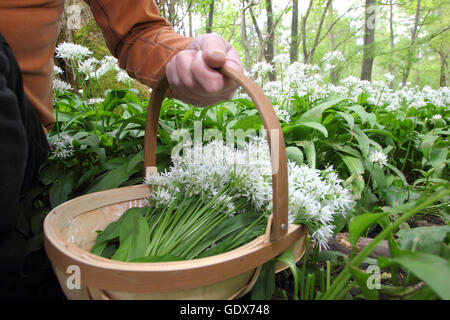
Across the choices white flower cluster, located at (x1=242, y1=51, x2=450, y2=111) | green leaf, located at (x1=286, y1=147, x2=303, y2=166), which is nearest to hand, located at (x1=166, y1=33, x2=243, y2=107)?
green leaf, located at (x1=286, y1=147, x2=303, y2=166)

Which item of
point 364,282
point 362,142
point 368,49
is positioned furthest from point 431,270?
Answer: point 368,49

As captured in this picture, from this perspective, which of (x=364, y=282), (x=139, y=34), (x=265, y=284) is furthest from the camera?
(x=139, y=34)

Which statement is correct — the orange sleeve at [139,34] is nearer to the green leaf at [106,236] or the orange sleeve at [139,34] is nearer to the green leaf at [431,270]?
the green leaf at [106,236]

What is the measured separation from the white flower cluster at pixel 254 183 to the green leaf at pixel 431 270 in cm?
28

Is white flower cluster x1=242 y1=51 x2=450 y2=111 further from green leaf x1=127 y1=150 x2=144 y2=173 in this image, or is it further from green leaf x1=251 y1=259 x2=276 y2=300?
green leaf x1=251 y1=259 x2=276 y2=300

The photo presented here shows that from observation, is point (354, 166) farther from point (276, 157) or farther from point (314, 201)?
point (276, 157)

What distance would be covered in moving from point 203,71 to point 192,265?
487mm

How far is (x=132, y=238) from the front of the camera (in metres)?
0.80

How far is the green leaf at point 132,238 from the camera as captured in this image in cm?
75

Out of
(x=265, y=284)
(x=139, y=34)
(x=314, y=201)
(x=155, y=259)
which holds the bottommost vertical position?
(x=265, y=284)

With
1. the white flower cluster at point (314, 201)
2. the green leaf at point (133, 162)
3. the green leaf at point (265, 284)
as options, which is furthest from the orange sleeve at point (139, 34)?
the green leaf at point (265, 284)

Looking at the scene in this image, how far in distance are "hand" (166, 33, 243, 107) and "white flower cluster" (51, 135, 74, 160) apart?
22.8 inches

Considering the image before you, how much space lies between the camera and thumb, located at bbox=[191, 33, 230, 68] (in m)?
0.73
